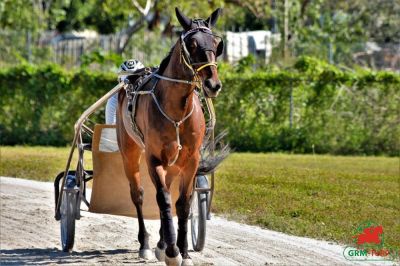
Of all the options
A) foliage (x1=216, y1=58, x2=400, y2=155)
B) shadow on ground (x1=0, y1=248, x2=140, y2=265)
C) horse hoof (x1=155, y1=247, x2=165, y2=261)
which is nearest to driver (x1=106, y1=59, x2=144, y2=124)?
shadow on ground (x1=0, y1=248, x2=140, y2=265)

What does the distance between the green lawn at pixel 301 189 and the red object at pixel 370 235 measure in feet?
0.31

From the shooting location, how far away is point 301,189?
51.0ft

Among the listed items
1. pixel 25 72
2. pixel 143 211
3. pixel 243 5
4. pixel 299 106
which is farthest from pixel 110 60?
pixel 143 211

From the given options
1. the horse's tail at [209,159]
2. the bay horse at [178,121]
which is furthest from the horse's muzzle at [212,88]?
the horse's tail at [209,159]

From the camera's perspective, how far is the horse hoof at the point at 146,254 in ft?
33.0

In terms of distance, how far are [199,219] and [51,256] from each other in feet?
5.06

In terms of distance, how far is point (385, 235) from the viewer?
11078mm

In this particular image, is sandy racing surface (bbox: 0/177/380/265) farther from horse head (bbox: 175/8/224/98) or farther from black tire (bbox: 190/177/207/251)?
horse head (bbox: 175/8/224/98)

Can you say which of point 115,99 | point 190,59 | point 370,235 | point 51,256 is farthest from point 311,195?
point 190,59

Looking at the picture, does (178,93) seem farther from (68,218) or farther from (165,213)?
(68,218)

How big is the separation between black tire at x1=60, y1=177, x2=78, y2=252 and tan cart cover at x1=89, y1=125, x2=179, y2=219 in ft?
0.74

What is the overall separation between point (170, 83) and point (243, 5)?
29647mm

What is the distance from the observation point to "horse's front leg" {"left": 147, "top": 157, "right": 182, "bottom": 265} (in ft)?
29.5

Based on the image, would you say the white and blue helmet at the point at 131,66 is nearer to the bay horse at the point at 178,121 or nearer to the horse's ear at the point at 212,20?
the bay horse at the point at 178,121
